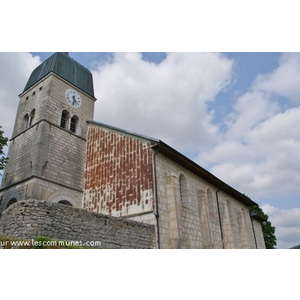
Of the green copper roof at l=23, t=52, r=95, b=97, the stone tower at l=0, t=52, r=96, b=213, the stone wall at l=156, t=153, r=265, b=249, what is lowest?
the stone wall at l=156, t=153, r=265, b=249

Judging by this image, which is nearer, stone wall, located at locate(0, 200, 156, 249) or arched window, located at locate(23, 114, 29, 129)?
stone wall, located at locate(0, 200, 156, 249)

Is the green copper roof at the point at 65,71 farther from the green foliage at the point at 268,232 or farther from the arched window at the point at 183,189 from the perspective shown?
the green foliage at the point at 268,232

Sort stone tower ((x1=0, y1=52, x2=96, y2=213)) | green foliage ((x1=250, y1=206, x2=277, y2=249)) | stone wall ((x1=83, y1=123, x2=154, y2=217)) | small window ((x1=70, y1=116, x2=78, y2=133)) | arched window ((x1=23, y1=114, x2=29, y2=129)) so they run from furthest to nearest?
green foliage ((x1=250, y1=206, x2=277, y2=249)) < small window ((x1=70, y1=116, x2=78, y2=133)) < arched window ((x1=23, y1=114, x2=29, y2=129)) < stone tower ((x1=0, y1=52, x2=96, y2=213)) < stone wall ((x1=83, y1=123, x2=154, y2=217))

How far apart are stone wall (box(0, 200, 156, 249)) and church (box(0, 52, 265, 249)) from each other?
5.27 ft

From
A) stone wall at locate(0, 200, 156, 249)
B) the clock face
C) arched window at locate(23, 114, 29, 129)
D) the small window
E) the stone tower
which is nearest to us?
stone wall at locate(0, 200, 156, 249)

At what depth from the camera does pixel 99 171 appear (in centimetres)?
1545

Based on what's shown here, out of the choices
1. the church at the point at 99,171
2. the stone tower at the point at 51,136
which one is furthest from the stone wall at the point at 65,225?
the stone tower at the point at 51,136

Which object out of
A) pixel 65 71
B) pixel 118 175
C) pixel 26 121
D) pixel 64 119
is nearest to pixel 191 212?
pixel 118 175

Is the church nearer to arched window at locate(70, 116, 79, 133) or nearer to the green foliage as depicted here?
arched window at locate(70, 116, 79, 133)

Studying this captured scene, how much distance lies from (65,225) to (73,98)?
11.7m

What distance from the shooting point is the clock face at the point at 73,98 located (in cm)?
1825

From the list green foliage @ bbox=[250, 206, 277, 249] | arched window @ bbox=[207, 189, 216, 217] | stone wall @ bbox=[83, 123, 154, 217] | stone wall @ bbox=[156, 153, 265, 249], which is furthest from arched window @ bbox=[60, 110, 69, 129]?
green foliage @ bbox=[250, 206, 277, 249]

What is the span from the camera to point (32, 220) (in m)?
8.33

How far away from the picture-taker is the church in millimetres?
12680
